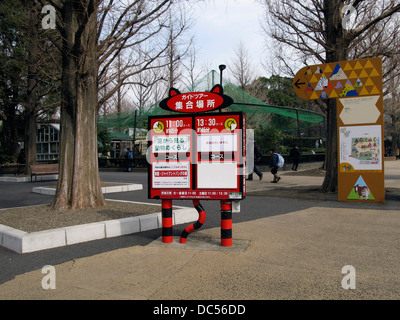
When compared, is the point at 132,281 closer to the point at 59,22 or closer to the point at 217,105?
the point at 217,105

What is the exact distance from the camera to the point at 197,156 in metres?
5.22

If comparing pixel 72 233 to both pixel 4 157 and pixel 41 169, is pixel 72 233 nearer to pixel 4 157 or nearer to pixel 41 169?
pixel 41 169

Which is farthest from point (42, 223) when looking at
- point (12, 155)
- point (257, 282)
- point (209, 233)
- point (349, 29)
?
point (12, 155)

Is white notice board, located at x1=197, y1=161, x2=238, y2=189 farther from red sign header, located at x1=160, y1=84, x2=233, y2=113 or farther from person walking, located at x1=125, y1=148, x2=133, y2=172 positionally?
person walking, located at x1=125, y1=148, x2=133, y2=172

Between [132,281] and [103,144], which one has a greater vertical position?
[103,144]

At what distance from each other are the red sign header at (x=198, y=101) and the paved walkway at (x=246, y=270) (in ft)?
6.86

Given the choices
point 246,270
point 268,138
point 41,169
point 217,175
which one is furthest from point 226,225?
point 268,138

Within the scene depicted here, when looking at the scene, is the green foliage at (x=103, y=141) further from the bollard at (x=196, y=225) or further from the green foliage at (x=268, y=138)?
the bollard at (x=196, y=225)

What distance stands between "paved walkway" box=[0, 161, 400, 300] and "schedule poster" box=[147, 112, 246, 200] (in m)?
0.84

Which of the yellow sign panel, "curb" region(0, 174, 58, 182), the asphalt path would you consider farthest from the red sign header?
"curb" region(0, 174, 58, 182)

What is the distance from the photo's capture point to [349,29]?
11242 mm

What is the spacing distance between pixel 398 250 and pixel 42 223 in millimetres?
5663

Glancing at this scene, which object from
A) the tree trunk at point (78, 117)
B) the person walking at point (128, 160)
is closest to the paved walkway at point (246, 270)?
the tree trunk at point (78, 117)

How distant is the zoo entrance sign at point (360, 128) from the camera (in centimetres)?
917
